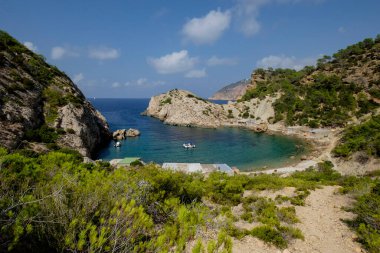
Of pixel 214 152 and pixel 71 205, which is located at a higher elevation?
pixel 71 205

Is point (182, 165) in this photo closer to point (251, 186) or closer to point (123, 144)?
point (251, 186)

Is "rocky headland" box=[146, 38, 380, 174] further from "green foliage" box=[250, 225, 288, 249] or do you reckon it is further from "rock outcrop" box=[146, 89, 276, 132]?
"green foliage" box=[250, 225, 288, 249]

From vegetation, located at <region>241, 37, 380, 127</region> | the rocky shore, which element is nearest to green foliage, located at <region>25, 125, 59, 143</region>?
the rocky shore

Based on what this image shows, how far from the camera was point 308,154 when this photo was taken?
1521 inches

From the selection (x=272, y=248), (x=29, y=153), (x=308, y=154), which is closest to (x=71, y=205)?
(x=272, y=248)

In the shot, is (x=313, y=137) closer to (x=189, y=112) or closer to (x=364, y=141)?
(x=364, y=141)

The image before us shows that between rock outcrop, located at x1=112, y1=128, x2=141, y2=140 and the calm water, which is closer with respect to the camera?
the calm water

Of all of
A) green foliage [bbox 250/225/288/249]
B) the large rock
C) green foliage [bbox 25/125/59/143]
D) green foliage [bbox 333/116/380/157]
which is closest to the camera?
green foliage [bbox 250/225/288/249]

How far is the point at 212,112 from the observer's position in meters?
83.4

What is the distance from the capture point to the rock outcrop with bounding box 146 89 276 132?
249 ft

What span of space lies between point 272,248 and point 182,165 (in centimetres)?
2198

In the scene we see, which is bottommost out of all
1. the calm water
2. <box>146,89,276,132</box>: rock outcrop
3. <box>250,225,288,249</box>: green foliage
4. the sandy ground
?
the calm water

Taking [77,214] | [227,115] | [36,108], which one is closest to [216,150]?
[36,108]

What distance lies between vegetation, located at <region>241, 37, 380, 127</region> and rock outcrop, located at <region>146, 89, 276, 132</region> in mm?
4725
